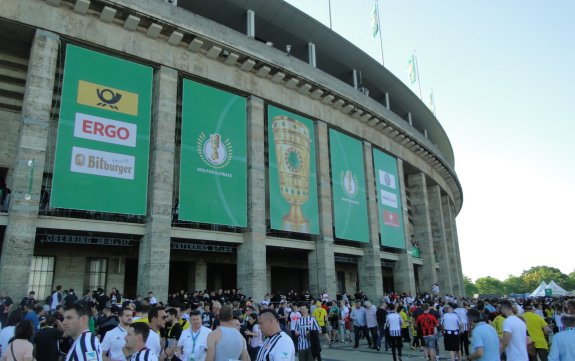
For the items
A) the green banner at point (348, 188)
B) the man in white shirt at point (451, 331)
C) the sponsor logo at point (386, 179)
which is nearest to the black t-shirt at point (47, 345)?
the man in white shirt at point (451, 331)

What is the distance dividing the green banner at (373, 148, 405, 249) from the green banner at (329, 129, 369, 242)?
2.11 metres

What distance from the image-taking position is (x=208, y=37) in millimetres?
21359

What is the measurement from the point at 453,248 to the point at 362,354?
35.6 m

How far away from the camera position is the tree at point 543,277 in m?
131

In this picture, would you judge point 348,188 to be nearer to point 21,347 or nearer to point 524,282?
point 21,347

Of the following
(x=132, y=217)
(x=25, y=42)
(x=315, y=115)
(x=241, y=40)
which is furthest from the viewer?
(x=315, y=115)

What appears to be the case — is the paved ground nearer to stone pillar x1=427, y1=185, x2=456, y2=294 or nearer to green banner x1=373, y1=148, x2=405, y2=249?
green banner x1=373, y1=148, x2=405, y2=249

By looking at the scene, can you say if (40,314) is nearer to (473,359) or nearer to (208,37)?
(473,359)

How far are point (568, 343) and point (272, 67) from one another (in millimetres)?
21155

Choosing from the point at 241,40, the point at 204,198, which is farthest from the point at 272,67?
the point at 204,198

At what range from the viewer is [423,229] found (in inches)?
1473

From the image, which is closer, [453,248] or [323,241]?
[323,241]

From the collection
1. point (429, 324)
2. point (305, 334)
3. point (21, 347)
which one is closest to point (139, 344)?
point (21, 347)

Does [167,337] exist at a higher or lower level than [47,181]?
lower
